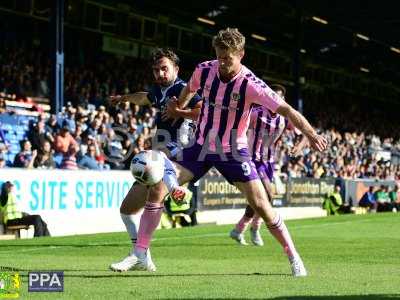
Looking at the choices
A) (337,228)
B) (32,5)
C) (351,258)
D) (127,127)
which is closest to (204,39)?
(32,5)

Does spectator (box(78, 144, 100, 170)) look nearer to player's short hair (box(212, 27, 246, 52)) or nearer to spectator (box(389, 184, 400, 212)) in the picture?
player's short hair (box(212, 27, 246, 52))

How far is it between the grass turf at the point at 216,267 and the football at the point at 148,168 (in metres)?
0.90

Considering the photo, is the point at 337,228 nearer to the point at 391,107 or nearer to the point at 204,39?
the point at 204,39

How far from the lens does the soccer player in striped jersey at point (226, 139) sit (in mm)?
8344

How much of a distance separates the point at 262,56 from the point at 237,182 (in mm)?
38879

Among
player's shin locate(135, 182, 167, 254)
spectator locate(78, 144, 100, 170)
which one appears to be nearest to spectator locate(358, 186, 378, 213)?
spectator locate(78, 144, 100, 170)

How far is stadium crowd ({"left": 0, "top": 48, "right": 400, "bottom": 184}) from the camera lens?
20406 millimetres

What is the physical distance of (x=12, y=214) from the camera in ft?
56.6

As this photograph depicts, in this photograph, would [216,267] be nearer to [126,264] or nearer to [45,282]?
[126,264]

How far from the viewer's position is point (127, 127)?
24.4 metres

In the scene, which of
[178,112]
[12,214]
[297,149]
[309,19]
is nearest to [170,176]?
[178,112]

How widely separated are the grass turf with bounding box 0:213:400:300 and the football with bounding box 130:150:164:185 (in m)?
0.90

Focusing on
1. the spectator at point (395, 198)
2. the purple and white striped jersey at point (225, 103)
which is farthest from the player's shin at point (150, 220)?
the spectator at point (395, 198)

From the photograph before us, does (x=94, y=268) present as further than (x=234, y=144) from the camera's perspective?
Yes
